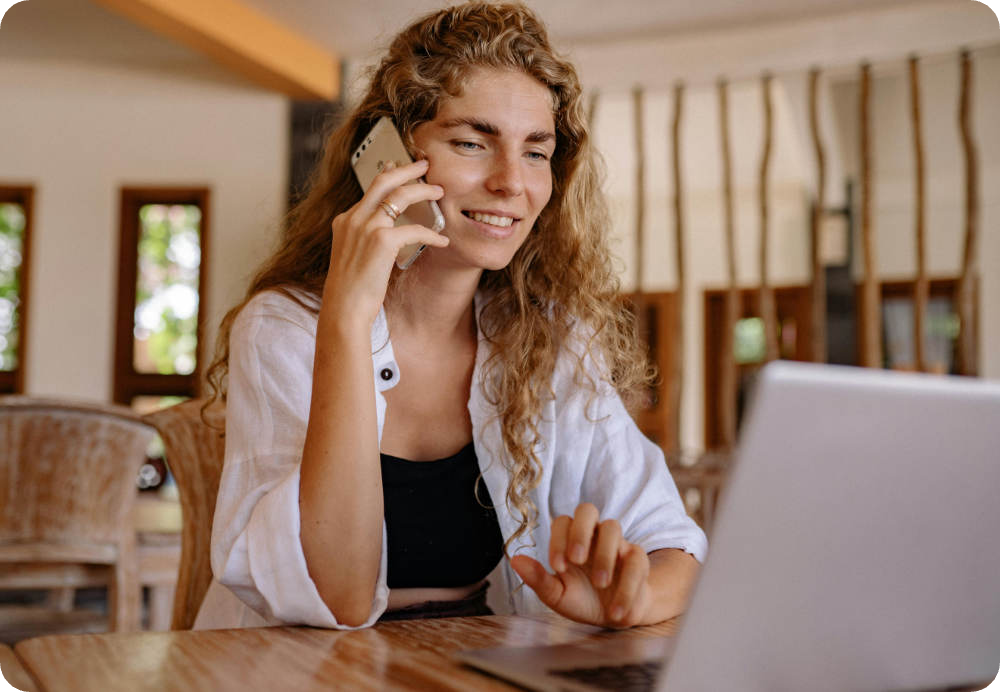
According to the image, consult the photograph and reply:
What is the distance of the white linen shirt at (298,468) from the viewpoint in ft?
3.42

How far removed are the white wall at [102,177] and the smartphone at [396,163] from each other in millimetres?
4932

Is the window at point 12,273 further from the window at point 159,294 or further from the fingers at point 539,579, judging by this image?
the fingers at point 539,579

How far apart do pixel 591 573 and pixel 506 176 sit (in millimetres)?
672

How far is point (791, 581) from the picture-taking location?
60 centimetres

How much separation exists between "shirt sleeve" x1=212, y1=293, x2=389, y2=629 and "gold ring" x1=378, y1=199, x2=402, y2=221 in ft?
0.65

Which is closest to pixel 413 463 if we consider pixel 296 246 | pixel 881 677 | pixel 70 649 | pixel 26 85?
pixel 296 246

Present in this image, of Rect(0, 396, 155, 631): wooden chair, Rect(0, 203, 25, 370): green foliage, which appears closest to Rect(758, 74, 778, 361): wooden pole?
Rect(0, 396, 155, 631): wooden chair

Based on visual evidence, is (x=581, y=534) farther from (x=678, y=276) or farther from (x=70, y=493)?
(x=678, y=276)

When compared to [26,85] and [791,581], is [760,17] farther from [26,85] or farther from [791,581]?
[791,581]

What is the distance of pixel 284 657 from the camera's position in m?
0.80

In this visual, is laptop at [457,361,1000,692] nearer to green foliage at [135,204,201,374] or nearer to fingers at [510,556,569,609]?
fingers at [510,556,569,609]

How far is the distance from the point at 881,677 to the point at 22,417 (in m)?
2.28

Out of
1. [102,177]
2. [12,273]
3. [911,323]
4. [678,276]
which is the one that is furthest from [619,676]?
[911,323]

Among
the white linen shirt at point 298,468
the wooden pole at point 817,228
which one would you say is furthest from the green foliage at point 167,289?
the white linen shirt at point 298,468
